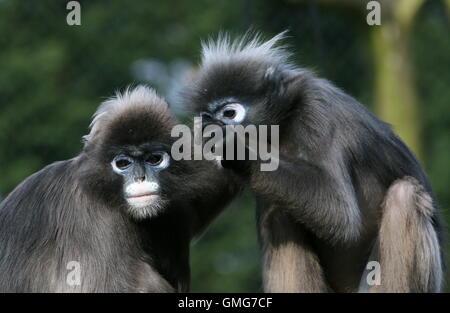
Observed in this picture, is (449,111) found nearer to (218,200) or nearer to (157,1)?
(157,1)

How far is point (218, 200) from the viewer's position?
722 centimetres

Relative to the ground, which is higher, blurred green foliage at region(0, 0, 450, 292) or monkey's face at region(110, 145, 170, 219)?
blurred green foliage at region(0, 0, 450, 292)

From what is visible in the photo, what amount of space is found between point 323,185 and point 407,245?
26.9 inches

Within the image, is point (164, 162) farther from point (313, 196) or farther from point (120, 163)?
point (313, 196)

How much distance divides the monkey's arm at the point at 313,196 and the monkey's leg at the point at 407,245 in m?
0.25

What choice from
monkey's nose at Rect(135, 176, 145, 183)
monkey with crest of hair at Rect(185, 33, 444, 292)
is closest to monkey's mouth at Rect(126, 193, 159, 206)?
monkey's nose at Rect(135, 176, 145, 183)

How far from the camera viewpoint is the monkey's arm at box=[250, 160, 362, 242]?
6332mm

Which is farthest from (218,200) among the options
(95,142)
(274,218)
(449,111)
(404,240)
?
(449,111)

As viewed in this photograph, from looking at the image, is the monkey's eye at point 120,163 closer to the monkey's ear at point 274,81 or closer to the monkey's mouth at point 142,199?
the monkey's mouth at point 142,199

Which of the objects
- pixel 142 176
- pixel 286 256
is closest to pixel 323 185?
pixel 286 256

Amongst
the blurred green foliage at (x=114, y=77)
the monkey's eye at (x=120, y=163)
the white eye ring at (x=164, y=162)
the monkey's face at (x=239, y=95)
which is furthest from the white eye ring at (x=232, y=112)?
the blurred green foliage at (x=114, y=77)

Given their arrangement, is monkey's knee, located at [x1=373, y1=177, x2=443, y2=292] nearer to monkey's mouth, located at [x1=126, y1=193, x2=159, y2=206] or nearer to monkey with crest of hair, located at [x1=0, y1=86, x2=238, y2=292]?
monkey with crest of hair, located at [x1=0, y1=86, x2=238, y2=292]

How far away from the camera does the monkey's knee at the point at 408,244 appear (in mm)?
6359

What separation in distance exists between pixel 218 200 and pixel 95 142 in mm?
1038
